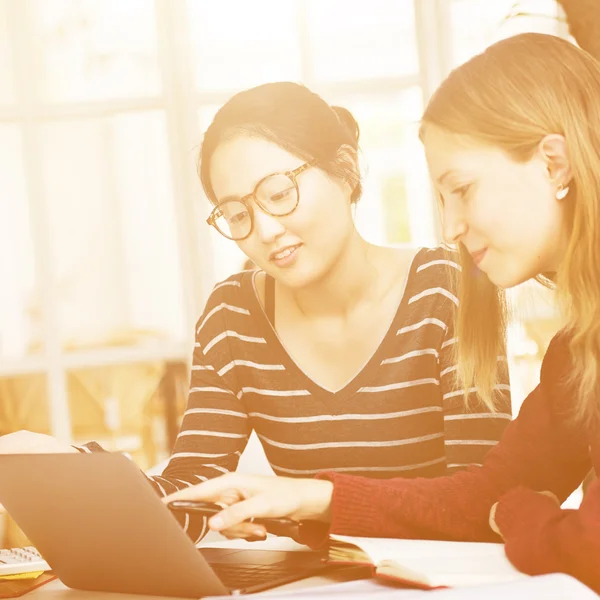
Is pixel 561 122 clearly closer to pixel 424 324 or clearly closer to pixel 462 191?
pixel 462 191

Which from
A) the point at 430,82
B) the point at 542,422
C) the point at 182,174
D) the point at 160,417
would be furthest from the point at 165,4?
the point at 542,422

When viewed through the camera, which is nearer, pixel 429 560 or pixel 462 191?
pixel 429 560

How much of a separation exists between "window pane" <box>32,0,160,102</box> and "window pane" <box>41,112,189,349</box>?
95 millimetres

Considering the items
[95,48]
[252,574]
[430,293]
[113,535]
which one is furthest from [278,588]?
[95,48]

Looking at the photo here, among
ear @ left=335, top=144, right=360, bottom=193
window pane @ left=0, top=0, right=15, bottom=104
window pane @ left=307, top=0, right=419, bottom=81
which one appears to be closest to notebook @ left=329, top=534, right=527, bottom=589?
ear @ left=335, top=144, right=360, bottom=193

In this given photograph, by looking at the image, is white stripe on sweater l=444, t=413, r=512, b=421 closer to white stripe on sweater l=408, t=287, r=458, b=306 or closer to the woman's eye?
white stripe on sweater l=408, t=287, r=458, b=306

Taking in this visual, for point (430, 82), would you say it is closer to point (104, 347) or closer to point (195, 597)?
point (104, 347)

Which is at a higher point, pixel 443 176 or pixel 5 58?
pixel 5 58

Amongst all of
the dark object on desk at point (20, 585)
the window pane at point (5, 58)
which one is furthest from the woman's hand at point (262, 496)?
the window pane at point (5, 58)

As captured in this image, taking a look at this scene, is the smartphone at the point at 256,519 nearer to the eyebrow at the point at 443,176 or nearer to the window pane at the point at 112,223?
the eyebrow at the point at 443,176

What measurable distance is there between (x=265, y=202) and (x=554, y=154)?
516 millimetres

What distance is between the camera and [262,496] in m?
1.07

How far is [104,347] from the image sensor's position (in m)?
2.86

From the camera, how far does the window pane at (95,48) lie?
111 inches
